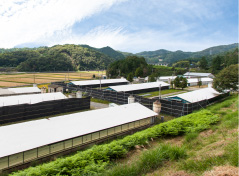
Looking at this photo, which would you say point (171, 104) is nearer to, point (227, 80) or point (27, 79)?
point (227, 80)

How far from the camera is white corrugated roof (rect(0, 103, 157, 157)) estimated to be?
501 inches

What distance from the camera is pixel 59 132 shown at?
584 inches

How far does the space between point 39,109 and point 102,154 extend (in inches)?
683

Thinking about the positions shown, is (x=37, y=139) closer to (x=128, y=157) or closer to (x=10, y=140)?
(x=10, y=140)

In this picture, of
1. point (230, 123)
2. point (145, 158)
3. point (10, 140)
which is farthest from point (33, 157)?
point (230, 123)

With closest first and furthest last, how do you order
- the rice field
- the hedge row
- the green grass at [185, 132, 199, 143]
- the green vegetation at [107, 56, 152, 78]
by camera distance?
1. the hedge row
2. the green grass at [185, 132, 199, 143]
3. the rice field
4. the green vegetation at [107, 56, 152, 78]

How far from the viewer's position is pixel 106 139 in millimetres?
16734

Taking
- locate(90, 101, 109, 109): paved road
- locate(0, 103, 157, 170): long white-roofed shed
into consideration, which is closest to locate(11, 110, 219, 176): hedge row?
locate(0, 103, 157, 170): long white-roofed shed

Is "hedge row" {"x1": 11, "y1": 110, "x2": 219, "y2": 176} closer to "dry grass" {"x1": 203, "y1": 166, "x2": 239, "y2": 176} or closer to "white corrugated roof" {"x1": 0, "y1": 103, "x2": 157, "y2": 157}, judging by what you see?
"white corrugated roof" {"x1": 0, "y1": 103, "x2": 157, "y2": 157}

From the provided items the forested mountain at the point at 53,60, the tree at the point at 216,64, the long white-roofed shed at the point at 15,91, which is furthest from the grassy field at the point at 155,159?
the forested mountain at the point at 53,60

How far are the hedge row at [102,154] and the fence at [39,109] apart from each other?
15172 millimetres

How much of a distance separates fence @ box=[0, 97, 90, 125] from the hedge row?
597 inches

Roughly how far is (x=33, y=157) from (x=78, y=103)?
16.2 m

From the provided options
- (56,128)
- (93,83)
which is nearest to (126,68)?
(93,83)
